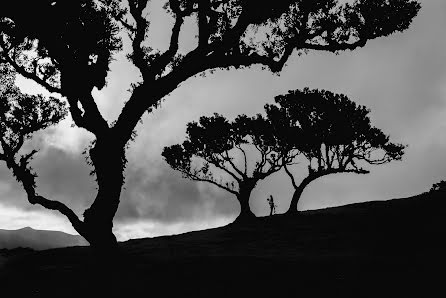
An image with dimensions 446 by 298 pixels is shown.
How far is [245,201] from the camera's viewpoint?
48.2 meters

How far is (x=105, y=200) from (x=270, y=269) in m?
7.20

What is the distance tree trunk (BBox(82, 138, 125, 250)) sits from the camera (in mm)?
18125

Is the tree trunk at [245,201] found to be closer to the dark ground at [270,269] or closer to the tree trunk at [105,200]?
the dark ground at [270,269]

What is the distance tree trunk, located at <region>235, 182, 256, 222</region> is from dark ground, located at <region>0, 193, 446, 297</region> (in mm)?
21402

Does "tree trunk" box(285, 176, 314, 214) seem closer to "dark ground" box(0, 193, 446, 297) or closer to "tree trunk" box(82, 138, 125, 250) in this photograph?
"dark ground" box(0, 193, 446, 297)

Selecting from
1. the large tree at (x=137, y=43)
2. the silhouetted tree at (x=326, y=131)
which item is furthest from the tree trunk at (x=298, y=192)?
the large tree at (x=137, y=43)

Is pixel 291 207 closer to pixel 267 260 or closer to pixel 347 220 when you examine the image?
pixel 347 220

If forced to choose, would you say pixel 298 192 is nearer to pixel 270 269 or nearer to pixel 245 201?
pixel 245 201

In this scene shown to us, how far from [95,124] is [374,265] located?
458 inches

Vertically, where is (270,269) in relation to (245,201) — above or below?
→ below

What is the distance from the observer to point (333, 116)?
1828 inches

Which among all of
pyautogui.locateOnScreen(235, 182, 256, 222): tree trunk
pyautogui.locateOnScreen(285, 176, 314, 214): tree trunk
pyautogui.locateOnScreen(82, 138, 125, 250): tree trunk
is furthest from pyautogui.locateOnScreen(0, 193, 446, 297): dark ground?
pyautogui.locateOnScreen(235, 182, 256, 222): tree trunk

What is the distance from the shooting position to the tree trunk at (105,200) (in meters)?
18.1

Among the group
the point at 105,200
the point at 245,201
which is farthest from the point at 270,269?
the point at 245,201
